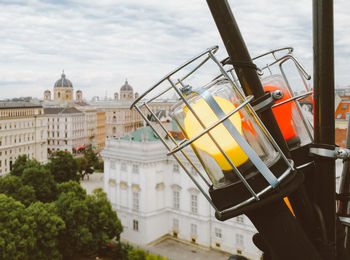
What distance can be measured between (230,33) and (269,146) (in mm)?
834

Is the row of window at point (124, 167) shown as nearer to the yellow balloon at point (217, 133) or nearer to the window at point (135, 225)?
the window at point (135, 225)

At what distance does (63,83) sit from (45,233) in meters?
129

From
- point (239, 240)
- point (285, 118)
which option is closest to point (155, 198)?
point (239, 240)

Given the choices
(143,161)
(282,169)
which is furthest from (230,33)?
(143,161)

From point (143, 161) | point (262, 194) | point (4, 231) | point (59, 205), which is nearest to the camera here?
point (262, 194)

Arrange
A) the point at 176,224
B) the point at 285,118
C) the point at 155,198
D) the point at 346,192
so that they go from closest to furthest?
the point at 346,192, the point at 285,118, the point at 155,198, the point at 176,224

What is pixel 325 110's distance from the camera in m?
2.67

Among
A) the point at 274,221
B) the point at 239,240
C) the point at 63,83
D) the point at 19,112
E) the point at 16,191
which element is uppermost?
the point at 63,83

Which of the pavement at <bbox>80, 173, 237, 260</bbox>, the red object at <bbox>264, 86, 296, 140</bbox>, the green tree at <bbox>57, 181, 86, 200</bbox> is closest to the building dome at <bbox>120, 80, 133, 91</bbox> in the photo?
the green tree at <bbox>57, 181, 86, 200</bbox>

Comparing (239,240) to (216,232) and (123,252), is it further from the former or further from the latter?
(123,252)

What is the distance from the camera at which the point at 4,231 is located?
22.4m

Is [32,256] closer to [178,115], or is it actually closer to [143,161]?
[143,161]

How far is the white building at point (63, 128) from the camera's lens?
326 feet

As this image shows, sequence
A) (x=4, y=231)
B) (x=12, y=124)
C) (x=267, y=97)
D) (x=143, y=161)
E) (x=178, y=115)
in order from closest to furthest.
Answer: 1. (x=267, y=97)
2. (x=178, y=115)
3. (x=4, y=231)
4. (x=143, y=161)
5. (x=12, y=124)
